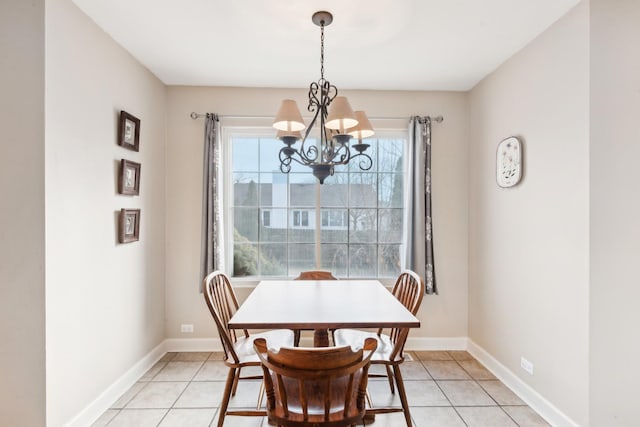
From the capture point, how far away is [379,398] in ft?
7.90

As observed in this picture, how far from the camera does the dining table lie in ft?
5.39

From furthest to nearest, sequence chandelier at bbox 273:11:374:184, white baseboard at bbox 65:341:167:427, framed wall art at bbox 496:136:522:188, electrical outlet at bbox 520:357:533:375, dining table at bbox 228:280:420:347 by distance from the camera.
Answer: framed wall art at bbox 496:136:522:188, electrical outlet at bbox 520:357:533:375, white baseboard at bbox 65:341:167:427, chandelier at bbox 273:11:374:184, dining table at bbox 228:280:420:347

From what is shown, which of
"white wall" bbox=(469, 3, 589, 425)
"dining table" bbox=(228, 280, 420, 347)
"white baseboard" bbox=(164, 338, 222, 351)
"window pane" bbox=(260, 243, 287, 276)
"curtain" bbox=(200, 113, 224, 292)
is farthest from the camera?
"window pane" bbox=(260, 243, 287, 276)

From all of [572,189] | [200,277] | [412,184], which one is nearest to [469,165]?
[412,184]

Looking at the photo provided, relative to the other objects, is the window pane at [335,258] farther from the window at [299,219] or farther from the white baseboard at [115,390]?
the white baseboard at [115,390]

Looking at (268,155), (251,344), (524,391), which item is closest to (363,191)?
(268,155)

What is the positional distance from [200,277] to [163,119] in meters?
1.56

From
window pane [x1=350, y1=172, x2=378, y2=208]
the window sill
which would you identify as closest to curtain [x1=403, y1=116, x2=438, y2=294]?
the window sill

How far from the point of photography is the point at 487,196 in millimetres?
3002

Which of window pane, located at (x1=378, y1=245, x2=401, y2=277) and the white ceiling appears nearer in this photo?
the white ceiling

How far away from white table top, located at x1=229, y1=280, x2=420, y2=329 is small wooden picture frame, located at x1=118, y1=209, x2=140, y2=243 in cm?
110

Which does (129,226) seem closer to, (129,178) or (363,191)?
(129,178)
